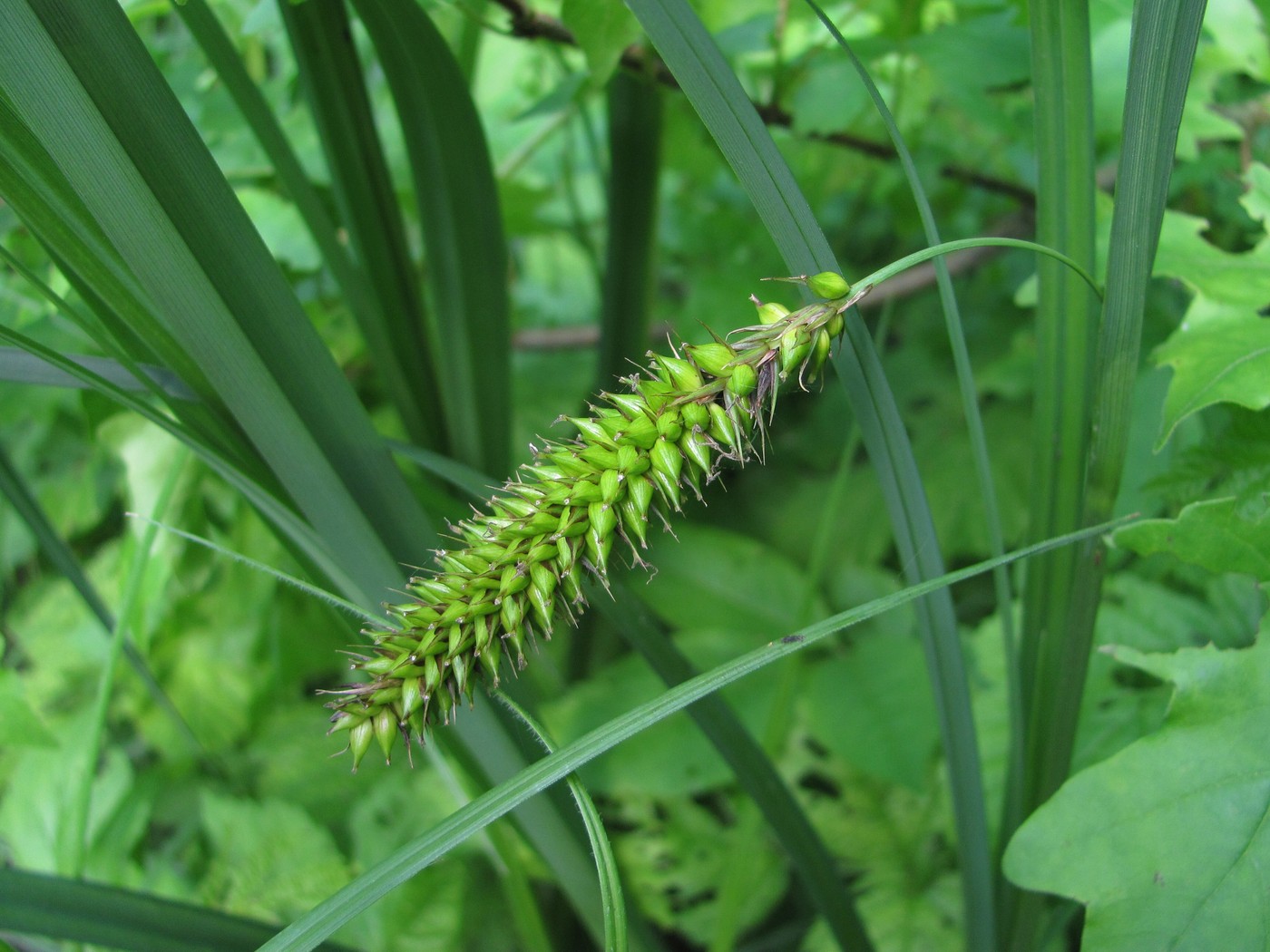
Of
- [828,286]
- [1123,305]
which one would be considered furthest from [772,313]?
[1123,305]

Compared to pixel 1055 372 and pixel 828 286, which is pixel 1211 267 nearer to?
pixel 1055 372

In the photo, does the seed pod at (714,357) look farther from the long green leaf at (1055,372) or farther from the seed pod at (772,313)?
the long green leaf at (1055,372)

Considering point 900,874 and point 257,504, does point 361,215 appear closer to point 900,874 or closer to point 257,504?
point 257,504

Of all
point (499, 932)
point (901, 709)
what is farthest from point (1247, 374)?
point (499, 932)

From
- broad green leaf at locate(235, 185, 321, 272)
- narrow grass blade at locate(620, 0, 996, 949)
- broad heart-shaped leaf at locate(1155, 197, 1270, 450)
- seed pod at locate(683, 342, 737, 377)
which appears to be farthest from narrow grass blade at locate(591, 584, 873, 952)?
broad green leaf at locate(235, 185, 321, 272)

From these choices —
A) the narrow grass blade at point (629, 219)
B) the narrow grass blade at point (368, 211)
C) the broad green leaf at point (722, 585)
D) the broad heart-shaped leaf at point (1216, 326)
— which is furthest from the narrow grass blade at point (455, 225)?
the broad heart-shaped leaf at point (1216, 326)
